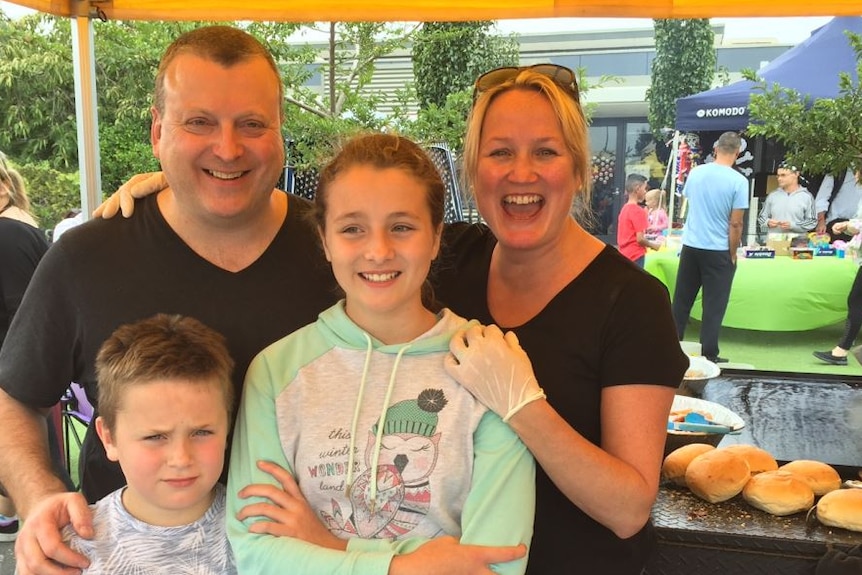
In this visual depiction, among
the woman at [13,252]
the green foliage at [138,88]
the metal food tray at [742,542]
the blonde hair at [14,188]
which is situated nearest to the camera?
the metal food tray at [742,542]

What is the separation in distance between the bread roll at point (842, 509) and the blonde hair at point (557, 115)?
41.4 inches

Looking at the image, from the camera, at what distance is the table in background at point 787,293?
6.53 metres

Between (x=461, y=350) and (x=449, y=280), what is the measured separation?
450 millimetres

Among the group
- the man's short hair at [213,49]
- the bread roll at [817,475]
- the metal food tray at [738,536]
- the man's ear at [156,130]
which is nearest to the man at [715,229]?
the metal food tray at [738,536]

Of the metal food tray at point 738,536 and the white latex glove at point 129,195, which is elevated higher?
the white latex glove at point 129,195

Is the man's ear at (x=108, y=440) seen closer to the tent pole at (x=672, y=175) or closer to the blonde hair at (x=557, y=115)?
the blonde hair at (x=557, y=115)

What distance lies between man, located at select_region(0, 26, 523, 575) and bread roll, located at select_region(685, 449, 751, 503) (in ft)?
3.73

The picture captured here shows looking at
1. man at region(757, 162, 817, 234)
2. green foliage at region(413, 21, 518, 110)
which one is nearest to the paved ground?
green foliage at region(413, 21, 518, 110)

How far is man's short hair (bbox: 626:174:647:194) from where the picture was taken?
303 inches

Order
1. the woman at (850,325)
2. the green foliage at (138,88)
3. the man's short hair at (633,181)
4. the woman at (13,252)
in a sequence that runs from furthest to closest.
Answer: the man's short hair at (633,181) < the woman at (850,325) < the green foliage at (138,88) < the woman at (13,252)

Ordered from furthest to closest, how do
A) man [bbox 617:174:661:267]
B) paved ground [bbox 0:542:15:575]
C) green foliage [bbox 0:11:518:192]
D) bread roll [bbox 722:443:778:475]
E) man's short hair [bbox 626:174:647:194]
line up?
man's short hair [bbox 626:174:647:194] < man [bbox 617:174:661:267] < green foliage [bbox 0:11:518:192] < paved ground [bbox 0:542:15:575] < bread roll [bbox 722:443:778:475]

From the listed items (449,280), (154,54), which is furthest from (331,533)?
(154,54)

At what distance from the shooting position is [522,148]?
61.9 inches

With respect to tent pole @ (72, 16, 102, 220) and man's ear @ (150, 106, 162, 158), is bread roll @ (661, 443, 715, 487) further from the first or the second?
tent pole @ (72, 16, 102, 220)
